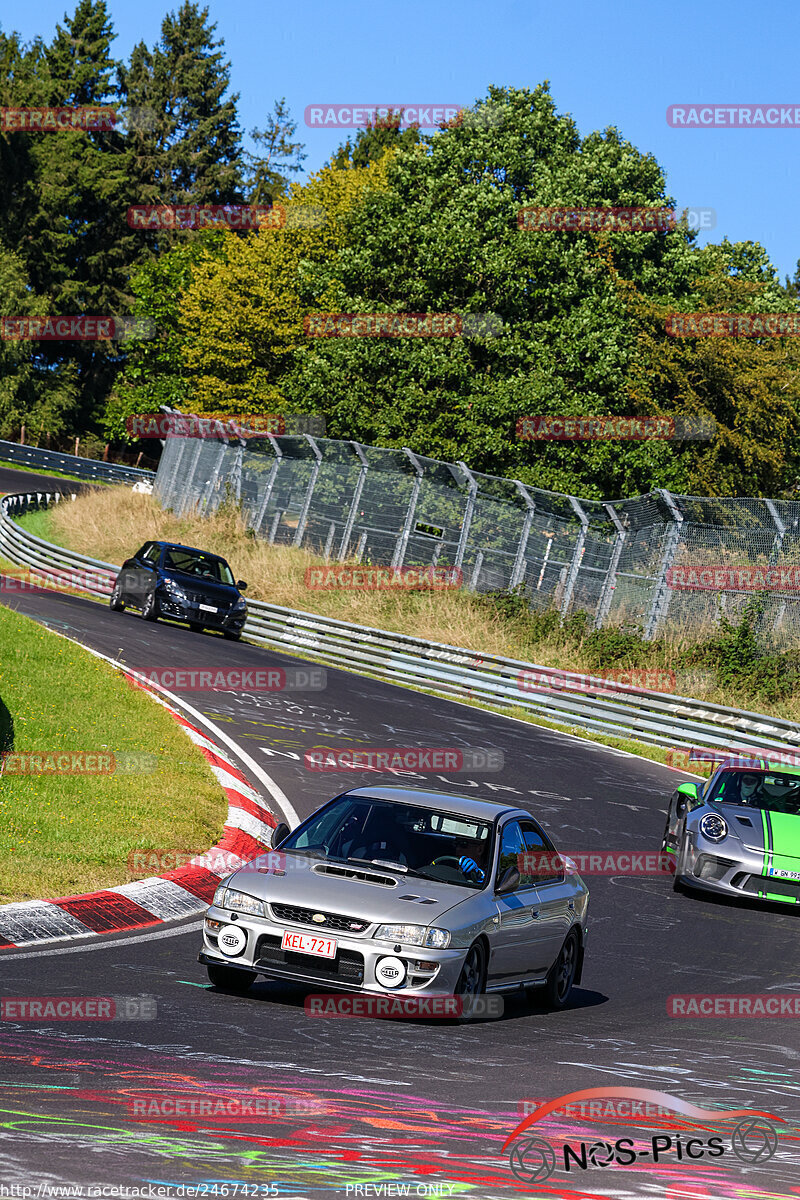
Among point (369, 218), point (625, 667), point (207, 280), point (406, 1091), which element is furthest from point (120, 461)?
point (406, 1091)

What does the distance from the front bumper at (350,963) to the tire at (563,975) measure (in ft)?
4.57

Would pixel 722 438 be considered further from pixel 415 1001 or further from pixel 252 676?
pixel 415 1001

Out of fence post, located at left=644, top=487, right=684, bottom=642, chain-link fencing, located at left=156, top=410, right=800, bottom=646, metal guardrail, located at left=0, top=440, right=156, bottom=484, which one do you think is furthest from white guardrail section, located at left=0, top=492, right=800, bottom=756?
metal guardrail, located at left=0, top=440, right=156, bottom=484

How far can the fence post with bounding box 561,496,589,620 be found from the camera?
28422 millimetres

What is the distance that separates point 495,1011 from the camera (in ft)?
28.1

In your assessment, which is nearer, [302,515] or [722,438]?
[302,515]

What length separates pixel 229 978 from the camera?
26.9 feet

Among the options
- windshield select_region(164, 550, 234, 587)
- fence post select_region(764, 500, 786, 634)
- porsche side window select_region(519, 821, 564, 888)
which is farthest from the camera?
windshield select_region(164, 550, 234, 587)

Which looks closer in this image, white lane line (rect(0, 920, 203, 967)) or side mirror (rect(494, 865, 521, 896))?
white lane line (rect(0, 920, 203, 967))

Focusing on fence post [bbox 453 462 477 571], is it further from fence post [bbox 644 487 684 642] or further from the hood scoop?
the hood scoop

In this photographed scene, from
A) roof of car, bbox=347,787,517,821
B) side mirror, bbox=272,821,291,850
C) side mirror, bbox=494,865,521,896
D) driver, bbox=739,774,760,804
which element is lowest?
side mirror, bbox=272,821,291,850

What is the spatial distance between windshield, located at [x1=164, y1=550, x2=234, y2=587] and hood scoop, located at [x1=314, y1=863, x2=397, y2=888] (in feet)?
67.9

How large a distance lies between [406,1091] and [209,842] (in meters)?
6.32

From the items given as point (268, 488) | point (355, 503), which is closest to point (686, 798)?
point (355, 503)
